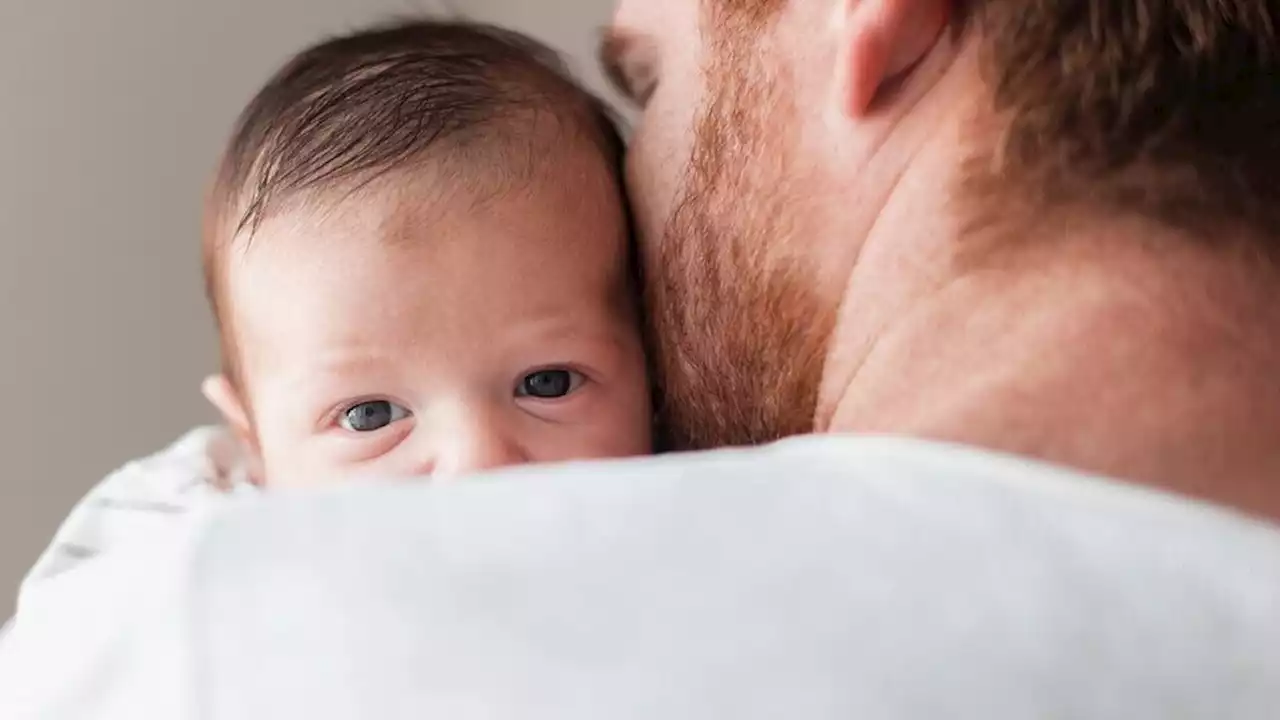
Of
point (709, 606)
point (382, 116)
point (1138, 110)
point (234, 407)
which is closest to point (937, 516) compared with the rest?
point (709, 606)

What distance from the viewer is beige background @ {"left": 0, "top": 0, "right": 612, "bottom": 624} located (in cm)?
131

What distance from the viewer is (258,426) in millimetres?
948

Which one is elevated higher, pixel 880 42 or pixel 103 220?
pixel 880 42

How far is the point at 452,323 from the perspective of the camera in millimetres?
844

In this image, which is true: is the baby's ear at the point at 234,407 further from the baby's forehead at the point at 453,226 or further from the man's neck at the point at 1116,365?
the man's neck at the point at 1116,365

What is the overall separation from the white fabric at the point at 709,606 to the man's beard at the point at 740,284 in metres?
0.24

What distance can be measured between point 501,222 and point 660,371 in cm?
13

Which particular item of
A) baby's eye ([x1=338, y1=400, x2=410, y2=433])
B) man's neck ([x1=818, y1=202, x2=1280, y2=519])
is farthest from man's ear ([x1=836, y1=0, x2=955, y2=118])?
baby's eye ([x1=338, y1=400, x2=410, y2=433])

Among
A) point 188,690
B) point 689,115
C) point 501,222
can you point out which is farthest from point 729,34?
point 188,690

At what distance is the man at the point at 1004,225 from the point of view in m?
0.51

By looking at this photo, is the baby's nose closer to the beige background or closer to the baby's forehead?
the baby's forehead

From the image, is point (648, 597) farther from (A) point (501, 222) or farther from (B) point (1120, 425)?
(A) point (501, 222)

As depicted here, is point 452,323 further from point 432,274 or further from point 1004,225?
point 1004,225

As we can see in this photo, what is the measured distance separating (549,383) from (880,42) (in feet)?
1.09
